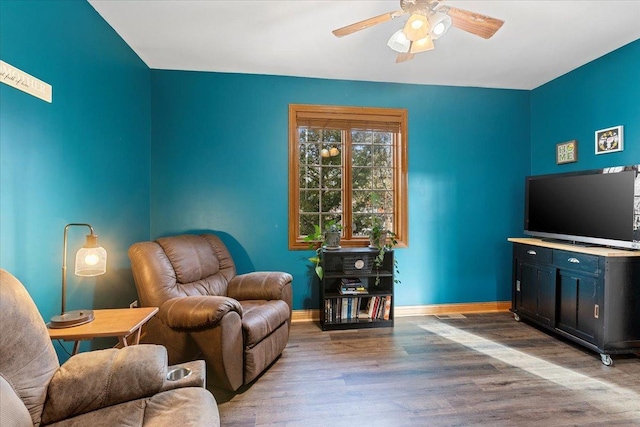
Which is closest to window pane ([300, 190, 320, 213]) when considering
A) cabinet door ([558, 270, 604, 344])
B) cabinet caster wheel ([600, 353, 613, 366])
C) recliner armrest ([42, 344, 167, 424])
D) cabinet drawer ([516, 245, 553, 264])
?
cabinet drawer ([516, 245, 553, 264])

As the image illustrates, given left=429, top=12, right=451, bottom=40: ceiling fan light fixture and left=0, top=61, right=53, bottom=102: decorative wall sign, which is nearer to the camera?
left=0, top=61, right=53, bottom=102: decorative wall sign

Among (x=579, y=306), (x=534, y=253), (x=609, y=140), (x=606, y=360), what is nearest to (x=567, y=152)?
(x=609, y=140)

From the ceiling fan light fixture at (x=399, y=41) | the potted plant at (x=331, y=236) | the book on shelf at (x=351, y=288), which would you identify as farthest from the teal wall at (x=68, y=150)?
the ceiling fan light fixture at (x=399, y=41)

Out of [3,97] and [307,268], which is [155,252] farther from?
[307,268]

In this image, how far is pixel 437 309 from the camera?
140 inches

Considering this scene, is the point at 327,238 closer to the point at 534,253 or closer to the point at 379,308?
the point at 379,308

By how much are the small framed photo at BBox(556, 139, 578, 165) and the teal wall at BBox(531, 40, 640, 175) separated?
0.04 metres

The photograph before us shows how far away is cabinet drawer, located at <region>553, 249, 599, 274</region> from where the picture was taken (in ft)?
8.10

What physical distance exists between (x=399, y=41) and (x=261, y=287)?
215 centimetres

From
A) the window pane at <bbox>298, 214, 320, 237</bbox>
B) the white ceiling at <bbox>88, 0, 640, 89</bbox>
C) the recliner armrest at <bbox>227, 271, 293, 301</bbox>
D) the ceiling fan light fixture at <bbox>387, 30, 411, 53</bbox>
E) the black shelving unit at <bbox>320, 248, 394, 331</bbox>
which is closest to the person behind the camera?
the ceiling fan light fixture at <bbox>387, 30, 411, 53</bbox>

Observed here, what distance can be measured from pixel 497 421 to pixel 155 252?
249 cm

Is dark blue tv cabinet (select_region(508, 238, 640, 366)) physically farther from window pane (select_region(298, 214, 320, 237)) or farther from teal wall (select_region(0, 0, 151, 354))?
teal wall (select_region(0, 0, 151, 354))

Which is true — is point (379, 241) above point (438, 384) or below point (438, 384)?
above

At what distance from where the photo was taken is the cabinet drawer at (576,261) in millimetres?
2469
